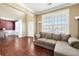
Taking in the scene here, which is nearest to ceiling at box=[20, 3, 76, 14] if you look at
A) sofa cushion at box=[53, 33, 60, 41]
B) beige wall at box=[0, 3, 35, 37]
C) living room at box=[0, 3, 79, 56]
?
living room at box=[0, 3, 79, 56]

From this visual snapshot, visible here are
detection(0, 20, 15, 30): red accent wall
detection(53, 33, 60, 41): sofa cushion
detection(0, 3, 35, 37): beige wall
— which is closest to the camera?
detection(0, 3, 35, 37): beige wall

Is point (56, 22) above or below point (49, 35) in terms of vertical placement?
above

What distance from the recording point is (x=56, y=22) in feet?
6.38

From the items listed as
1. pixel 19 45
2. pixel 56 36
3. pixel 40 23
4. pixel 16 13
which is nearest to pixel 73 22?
pixel 56 36

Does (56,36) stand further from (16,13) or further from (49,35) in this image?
(16,13)

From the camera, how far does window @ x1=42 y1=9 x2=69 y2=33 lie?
6.21 ft

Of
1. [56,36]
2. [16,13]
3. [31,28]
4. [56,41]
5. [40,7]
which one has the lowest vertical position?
[56,41]

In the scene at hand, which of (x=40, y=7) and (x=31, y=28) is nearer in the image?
(x=40, y=7)

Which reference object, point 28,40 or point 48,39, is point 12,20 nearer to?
Result: point 28,40

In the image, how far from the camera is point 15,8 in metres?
1.79

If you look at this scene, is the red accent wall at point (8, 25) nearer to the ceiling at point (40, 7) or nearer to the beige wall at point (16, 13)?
the beige wall at point (16, 13)

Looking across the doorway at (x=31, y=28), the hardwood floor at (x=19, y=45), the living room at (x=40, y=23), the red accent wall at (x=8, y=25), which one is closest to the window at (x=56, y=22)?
the living room at (x=40, y=23)

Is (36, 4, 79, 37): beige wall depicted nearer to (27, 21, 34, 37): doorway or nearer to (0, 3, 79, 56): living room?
(0, 3, 79, 56): living room

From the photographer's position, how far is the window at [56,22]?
189cm
